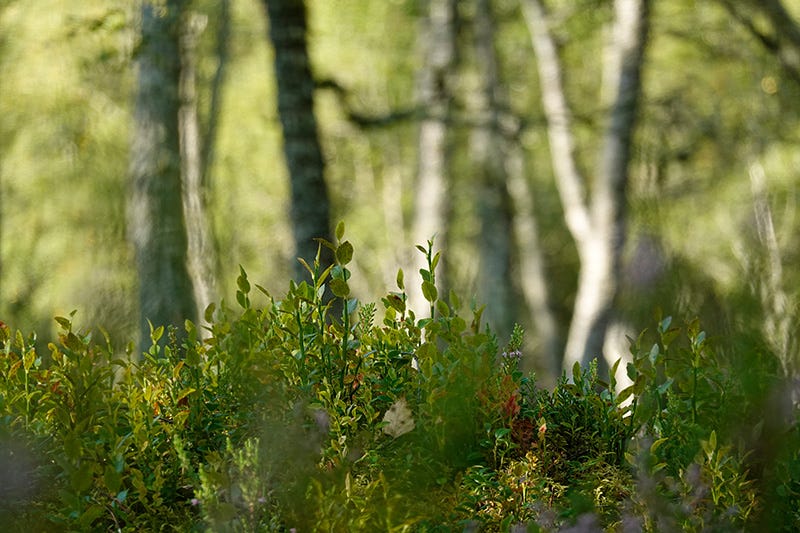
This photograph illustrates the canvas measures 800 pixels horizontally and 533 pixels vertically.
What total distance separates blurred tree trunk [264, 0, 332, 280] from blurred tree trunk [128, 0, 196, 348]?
113 cm

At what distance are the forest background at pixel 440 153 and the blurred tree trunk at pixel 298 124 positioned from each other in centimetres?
6

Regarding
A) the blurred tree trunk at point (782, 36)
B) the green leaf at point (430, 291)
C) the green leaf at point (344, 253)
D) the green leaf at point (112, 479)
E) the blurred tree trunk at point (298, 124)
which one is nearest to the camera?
the green leaf at point (112, 479)

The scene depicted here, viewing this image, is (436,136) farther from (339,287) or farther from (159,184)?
(339,287)

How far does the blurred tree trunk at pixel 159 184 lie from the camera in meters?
7.96

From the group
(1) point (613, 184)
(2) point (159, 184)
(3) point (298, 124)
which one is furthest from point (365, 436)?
(1) point (613, 184)

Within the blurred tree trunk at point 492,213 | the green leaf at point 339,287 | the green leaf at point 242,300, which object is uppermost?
the blurred tree trunk at point 492,213

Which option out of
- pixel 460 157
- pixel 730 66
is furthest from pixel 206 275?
pixel 460 157

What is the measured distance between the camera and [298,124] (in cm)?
713

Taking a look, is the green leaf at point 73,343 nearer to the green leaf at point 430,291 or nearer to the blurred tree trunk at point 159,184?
the green leaf at point 430,291

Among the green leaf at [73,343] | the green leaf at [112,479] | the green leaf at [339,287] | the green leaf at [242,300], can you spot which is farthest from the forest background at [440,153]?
the green leaf at [112,479]

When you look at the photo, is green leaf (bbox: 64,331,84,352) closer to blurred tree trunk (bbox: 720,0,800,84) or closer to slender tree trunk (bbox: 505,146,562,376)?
blurred tree trunk (bbox: 720,0,800,84)

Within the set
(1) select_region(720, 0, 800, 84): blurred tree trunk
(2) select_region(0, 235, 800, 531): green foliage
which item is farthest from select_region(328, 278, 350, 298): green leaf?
(1) select_region(720, 0, 800, 84): blurred tree trunk

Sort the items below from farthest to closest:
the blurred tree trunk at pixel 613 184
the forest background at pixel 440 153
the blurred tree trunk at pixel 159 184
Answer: the blurred tree trunk at pixel 613 184, the blurred tree trunk at pixel 159 184, the forest background at pixel 440 153

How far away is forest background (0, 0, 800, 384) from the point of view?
581 cm
